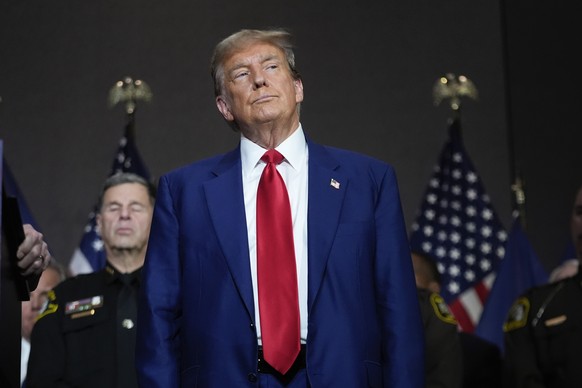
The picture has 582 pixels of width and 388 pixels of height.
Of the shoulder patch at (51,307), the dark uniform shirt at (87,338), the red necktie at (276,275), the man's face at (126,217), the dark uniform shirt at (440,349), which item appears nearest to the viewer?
the red necktie at (276,275)

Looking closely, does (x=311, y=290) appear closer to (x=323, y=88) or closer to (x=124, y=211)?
(x=124, y=211)

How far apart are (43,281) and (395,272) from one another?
3.11 meters

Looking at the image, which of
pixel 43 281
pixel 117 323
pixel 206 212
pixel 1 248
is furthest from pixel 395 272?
pixel 43 281

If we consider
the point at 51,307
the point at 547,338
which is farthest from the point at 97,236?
the point at 547,338

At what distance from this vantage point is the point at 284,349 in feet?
8.77

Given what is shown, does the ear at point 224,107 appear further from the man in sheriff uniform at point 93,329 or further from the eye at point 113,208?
the eye at point 113,208

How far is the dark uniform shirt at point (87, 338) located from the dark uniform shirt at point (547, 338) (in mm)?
1619

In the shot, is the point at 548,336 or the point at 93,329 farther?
the point at 548,336

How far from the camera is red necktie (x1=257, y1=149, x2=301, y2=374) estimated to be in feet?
8.77

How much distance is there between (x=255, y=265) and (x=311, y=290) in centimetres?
16

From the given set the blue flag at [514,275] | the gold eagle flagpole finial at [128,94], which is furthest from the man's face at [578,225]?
the gold eagle flagpole finial at [128,94]

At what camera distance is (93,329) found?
4.01m

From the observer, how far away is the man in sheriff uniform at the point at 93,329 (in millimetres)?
3918

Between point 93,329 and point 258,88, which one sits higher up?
point 258,88
